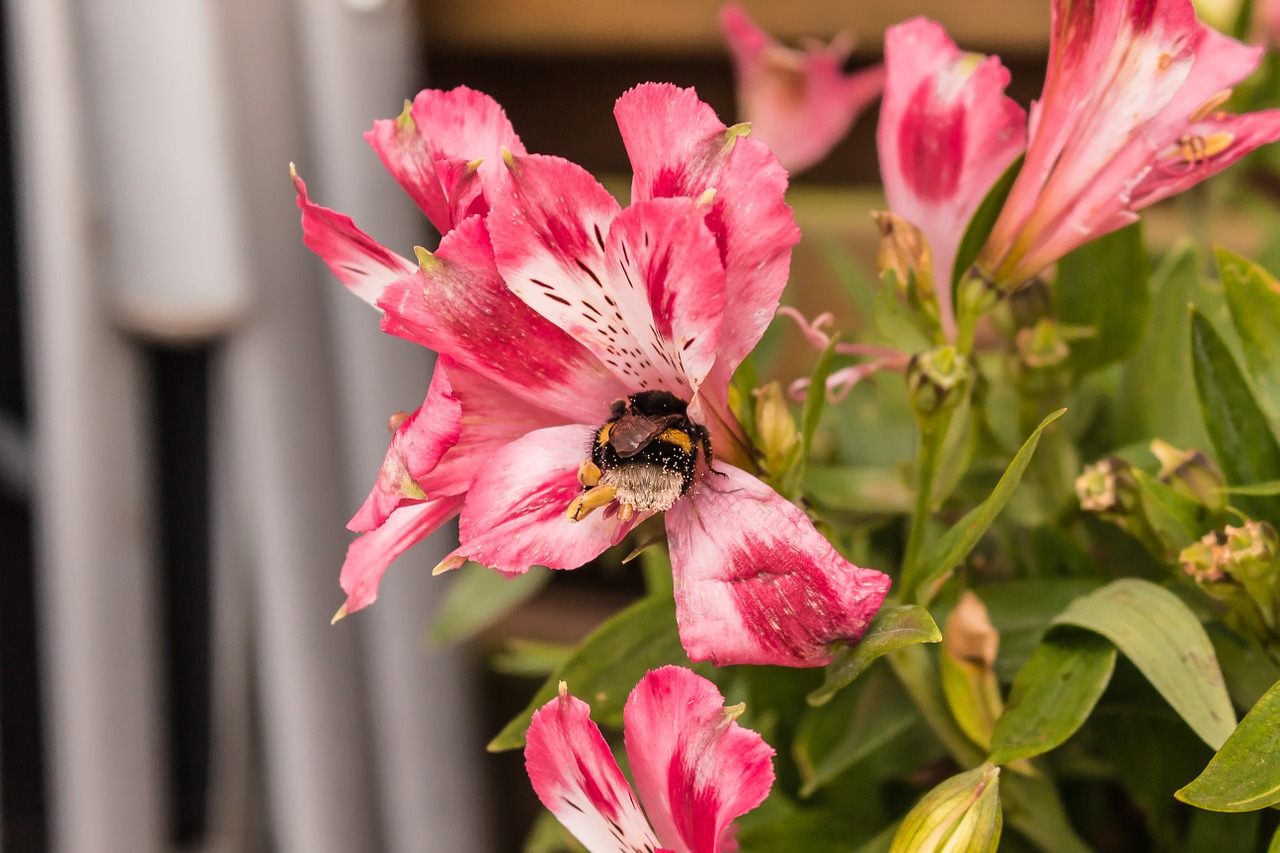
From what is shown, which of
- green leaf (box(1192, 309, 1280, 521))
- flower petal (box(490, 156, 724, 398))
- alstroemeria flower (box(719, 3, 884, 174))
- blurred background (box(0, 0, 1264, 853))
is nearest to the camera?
flower petal (box(490, 156, 724, 398))

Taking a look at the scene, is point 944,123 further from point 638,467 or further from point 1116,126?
point 638,467

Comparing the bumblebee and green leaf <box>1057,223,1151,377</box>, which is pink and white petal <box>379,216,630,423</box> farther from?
green leaf <box>1057,223,1151,377</box>

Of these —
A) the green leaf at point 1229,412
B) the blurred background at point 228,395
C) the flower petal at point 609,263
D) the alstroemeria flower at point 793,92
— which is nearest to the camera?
the flower petal at point 609,263

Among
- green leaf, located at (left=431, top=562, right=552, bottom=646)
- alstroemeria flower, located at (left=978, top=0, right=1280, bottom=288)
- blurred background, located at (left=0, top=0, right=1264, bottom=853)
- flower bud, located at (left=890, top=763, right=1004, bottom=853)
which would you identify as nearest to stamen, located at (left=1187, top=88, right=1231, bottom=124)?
alstroemeria flower, located at (left=978, top=0, right=1280, bottom=288)

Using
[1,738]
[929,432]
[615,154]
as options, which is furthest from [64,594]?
[929,432]

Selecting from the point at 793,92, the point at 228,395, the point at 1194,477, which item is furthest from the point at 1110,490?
the point at 228,395

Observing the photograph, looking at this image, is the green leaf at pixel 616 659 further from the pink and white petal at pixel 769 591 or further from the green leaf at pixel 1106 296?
the green leaf at pixel 1106 296

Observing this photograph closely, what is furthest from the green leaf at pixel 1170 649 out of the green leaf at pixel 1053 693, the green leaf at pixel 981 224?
the green leaf at pixel 981 224

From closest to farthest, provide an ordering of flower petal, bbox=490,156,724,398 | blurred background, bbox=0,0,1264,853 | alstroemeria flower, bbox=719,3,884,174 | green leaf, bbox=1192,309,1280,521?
flower petal, bbox=490,156,724,398
green leaf, bbox=1192,309,1280,521
alstroemeria flower, bbox=719,3,884,174
blurred background, bbox=0,0,1264,853
